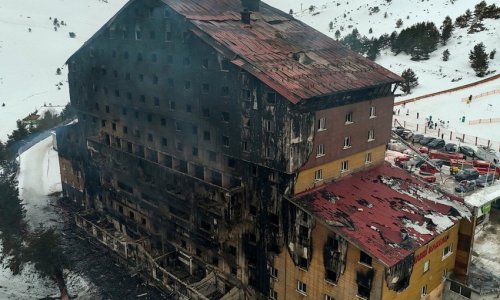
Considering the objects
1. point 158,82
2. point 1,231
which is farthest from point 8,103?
point 158,82

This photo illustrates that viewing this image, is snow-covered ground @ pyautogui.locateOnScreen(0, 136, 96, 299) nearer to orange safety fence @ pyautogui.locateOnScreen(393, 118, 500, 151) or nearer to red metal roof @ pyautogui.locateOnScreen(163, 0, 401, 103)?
red metal roof @ pyautogui.locateOnScreen(163, 0, 401, 103)

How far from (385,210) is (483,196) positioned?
15.2 metres

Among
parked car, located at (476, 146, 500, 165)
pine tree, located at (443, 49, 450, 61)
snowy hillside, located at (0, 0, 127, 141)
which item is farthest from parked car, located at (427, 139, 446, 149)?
snowy hillside, located at (0, 0, 127, 141)

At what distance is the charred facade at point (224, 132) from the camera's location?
3050 cm

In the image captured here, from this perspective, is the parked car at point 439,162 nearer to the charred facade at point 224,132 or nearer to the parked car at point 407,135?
the parked car at point 407,135

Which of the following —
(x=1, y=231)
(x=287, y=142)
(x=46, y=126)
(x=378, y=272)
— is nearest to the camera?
(x=378, y=272)

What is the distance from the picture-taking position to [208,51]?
3294 cm

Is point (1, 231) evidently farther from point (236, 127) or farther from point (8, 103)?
point (8, 103)

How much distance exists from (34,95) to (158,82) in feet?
277

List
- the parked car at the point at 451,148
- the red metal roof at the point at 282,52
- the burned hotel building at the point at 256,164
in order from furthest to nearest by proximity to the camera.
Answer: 1. the parked car at the point at 451,148
2. the red metal roof at the point at 282,52
3. the burned hotel building at the point at 256,164

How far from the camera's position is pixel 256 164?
31812mm

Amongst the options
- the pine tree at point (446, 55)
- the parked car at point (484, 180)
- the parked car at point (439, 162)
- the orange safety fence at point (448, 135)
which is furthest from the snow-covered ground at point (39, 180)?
the pine tree at point (446, 55)

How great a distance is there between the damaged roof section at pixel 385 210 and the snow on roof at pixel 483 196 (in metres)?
6.91

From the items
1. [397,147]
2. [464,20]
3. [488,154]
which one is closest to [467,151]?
[488,154]
